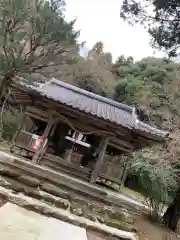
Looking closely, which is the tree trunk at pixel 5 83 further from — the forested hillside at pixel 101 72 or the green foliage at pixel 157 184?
the green foliage at pixel 157 184

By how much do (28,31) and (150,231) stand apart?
556 inches

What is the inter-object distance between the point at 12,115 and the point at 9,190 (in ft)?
50.9

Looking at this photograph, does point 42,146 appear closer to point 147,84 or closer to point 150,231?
point 150,231

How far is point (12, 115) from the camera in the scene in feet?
70.1

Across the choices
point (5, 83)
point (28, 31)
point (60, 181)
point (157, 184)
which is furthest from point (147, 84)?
point (60, 181)

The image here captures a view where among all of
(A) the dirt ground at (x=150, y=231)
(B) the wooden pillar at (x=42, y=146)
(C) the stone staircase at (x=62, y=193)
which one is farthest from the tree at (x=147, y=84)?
(C) the stone staircase at (x=62, y=193)

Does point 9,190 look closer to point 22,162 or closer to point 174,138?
point 22,162

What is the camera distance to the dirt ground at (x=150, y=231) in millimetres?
7648

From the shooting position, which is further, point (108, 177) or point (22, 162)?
point (108, 177)

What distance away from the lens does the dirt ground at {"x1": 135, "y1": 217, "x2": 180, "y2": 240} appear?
765 centimetres

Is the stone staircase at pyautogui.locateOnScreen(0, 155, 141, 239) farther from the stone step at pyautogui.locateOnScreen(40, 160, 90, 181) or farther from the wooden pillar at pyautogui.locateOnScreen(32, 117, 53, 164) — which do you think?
the stone step at pyautogui.locateOnScreen(40, 160, 90, 181)

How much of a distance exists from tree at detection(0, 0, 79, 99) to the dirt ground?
1141 centimetres

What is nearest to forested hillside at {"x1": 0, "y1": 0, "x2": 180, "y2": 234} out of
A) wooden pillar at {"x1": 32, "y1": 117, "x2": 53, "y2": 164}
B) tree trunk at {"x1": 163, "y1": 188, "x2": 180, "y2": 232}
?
tree trunk at {"x1": 163, "y1": 188, "x2": 180, "y2": 232}

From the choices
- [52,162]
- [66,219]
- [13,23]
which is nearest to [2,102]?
[13,23]
